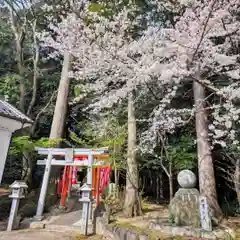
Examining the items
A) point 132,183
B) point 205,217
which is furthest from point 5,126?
point 205,217

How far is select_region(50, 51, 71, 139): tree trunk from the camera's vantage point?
382 inches

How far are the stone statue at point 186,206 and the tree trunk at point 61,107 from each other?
5.87 meters

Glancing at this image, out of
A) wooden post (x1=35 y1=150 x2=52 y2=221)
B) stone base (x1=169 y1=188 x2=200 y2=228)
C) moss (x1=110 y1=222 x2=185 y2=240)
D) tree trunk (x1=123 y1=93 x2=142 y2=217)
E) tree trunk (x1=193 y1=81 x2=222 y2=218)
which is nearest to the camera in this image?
moss (x1=110 y1=222 x2=185 y2=240)

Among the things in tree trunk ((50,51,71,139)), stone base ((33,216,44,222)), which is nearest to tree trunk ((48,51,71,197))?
tree trunk ((50,51,71,139))

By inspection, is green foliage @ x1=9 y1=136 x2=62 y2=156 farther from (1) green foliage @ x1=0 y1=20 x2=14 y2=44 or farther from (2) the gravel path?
(1) green foliage @ x1=0 y1=20 x2=14 y2=44

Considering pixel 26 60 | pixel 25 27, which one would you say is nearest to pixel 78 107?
pixel 26 60

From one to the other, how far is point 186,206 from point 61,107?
6.75 meters

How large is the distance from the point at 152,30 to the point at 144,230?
5.19 metres

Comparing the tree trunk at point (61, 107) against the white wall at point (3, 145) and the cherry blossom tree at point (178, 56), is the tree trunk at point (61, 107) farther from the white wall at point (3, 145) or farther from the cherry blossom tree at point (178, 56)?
the white wall at point (3, 145)

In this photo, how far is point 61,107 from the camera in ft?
32.9

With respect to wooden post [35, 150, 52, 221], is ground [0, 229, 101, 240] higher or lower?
lower

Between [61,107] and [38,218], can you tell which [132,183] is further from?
[61,107]

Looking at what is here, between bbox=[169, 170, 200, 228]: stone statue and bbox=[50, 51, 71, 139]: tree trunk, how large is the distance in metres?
5.87

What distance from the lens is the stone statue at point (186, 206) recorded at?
4.77 metres
